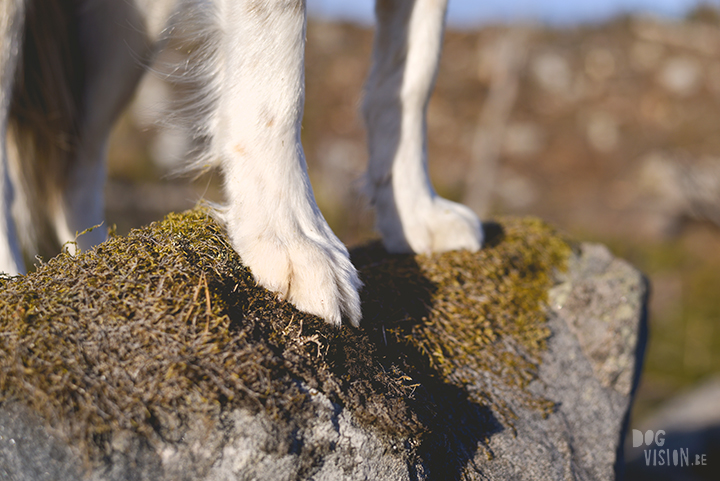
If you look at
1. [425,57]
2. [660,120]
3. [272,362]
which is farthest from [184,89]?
[660,120]

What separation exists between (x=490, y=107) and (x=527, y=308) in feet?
47.2

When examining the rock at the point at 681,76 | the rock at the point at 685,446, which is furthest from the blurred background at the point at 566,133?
the rock at the point at 685,446

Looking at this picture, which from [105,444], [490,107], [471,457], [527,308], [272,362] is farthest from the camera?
[490,107]

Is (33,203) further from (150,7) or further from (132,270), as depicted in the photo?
(132,270)

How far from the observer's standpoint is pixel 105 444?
82cm

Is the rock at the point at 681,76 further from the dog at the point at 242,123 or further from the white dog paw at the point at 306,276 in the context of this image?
the white dog paw at the point at 306,276

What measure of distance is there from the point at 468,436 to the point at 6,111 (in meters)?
1.67

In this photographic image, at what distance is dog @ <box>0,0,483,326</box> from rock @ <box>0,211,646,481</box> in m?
0.12

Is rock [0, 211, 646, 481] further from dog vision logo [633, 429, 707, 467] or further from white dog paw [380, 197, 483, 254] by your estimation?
dog vision logo [633, 429, 707, 467]

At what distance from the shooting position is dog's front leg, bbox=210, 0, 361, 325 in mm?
1182

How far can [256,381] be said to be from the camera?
3.09ft

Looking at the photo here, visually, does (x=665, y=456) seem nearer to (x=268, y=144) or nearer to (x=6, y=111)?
(x=268, y=144)

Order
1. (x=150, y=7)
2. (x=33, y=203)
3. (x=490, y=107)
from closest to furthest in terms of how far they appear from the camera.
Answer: (x=150, y=7)
(x=33, y=203)
(x=490, y=107)

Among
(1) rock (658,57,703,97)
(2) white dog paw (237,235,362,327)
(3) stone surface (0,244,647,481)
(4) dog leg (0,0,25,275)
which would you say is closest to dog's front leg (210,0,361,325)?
(2) white dog paw (237,235,362,327)
